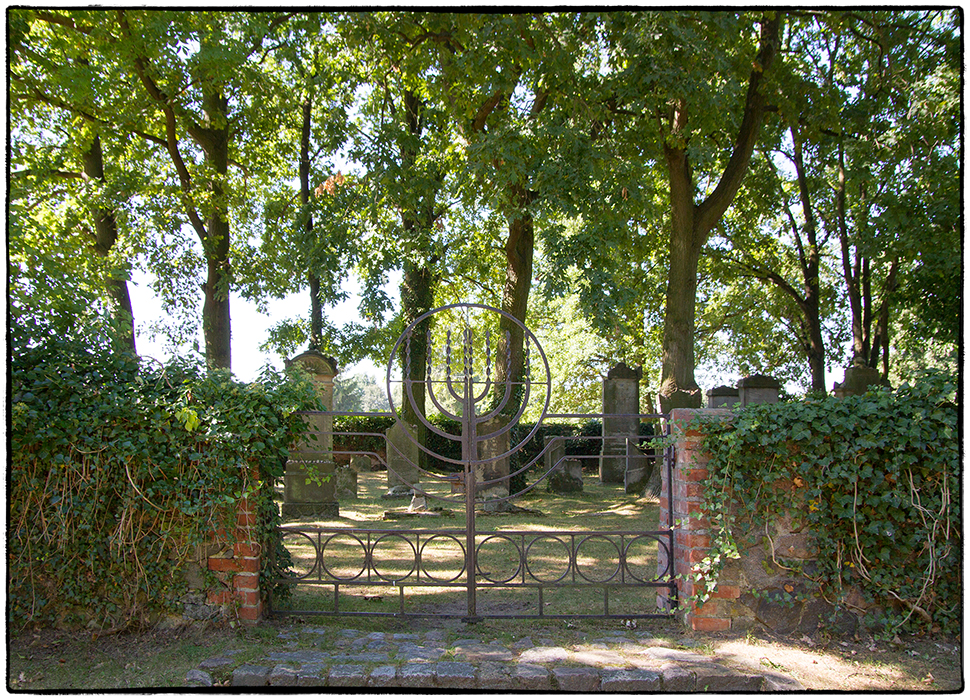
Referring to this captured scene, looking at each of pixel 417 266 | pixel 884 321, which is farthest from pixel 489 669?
pixel 884 321

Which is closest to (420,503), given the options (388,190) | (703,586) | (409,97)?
(388,190)

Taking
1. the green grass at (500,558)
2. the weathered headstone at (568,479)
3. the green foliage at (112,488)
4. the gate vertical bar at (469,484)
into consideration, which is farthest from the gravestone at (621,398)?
the green foliage at (112,488)

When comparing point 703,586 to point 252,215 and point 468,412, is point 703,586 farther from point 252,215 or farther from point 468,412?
point 252,215

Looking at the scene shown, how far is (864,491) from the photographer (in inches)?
155

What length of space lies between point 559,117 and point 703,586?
6.49 metres

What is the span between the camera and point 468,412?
4.68 metres

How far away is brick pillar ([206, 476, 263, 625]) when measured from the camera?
408 centimetres

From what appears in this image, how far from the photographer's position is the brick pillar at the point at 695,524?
161 inches

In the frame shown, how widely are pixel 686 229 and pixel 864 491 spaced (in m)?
6.70

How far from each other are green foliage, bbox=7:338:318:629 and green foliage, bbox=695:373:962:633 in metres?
2.92

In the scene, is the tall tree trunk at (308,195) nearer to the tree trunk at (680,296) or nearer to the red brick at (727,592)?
the tree trunk at (680,296)

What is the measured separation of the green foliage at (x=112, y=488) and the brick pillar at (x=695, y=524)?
2566 mm

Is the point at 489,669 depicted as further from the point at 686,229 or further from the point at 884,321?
the point at 884,321

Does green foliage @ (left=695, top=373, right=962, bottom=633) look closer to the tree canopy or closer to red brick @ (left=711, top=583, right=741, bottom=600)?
red brick @ (left=711, top=583, right=741, bottom=600)
